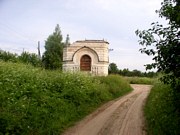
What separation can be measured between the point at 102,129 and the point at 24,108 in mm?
3389

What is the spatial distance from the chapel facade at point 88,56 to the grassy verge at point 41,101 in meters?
17.7

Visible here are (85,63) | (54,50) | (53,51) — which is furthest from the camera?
(54,50)

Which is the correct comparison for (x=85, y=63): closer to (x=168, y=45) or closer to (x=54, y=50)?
(x=54, y=50)

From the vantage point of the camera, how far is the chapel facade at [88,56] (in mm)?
40844

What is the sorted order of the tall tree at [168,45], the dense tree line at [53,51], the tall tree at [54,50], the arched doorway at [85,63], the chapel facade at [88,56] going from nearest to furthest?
the tall tree at [168,45] → the chapel facade at [88,56] → the arched doorway at [85,63] → the dense tree line at [53,51] → the tall tree at [54,50]

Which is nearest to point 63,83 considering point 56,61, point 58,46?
point 56,61

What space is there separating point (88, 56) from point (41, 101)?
2659cm

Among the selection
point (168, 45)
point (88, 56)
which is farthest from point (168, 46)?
point (88, 56)

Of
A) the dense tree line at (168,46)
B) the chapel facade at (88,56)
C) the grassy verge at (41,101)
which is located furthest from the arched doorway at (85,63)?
the dense tree line at (168,46)

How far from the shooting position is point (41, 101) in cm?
1489

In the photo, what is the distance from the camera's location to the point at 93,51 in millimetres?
40938

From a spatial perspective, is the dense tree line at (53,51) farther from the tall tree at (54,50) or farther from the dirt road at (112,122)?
the dirt road at (112,122)

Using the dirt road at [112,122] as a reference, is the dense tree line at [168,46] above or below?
above

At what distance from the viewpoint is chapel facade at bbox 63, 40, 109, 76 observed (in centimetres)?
4084
